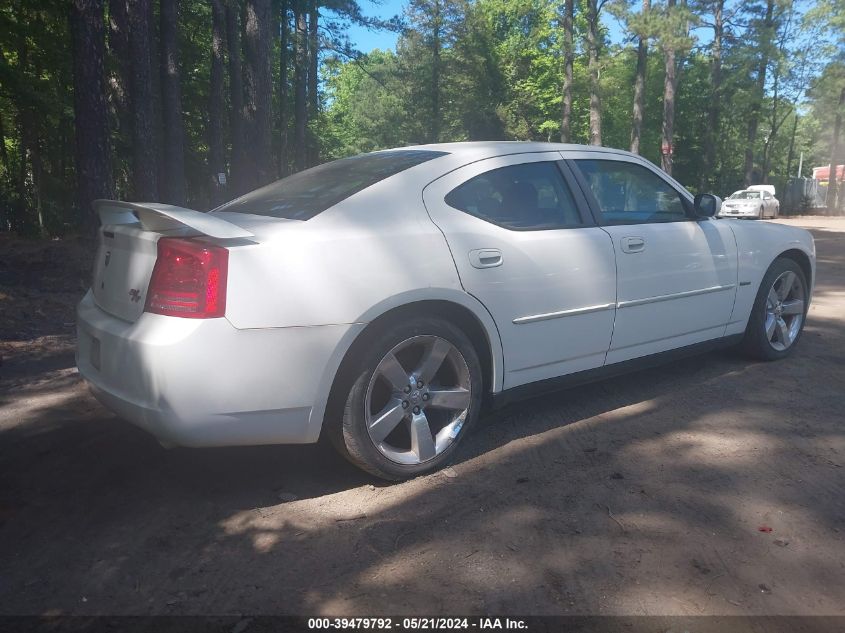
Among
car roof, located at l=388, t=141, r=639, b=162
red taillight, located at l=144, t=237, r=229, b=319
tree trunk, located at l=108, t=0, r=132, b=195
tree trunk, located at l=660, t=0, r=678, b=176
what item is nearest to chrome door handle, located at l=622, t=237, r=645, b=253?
car roof, located at l=388, t=141, r=639, b=162

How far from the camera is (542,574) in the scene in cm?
263

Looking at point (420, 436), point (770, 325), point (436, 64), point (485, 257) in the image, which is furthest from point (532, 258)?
point (436, 64)

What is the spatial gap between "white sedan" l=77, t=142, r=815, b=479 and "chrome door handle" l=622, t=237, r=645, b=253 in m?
0.01

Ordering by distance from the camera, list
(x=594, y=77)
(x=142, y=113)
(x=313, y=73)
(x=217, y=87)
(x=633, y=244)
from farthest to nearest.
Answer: (x=313, y=73) → (x=594, y=77) → (x=217, y=87) → (x=142, y=113) → (x=633, y=244)

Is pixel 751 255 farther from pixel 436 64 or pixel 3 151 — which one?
pixel 436 64

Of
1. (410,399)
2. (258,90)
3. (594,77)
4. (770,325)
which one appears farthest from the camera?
(594,77)

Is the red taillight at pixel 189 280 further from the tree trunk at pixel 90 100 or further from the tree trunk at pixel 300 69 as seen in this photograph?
the tree trunk at pixel 300 69

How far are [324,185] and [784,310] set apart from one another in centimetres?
392

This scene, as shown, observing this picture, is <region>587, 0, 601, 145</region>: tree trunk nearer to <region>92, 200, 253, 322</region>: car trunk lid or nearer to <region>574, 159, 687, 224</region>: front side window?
<region>574, 159, 687, 224</region>: front side window

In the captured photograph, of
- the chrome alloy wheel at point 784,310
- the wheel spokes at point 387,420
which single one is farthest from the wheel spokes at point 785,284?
Answer: the wheel spokes at point 387,420

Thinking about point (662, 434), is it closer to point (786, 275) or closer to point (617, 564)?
point (617, 564)

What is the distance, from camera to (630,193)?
4.67 metres

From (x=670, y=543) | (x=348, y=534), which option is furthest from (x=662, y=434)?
(x=348, y=534)

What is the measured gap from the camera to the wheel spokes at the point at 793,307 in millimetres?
5637
